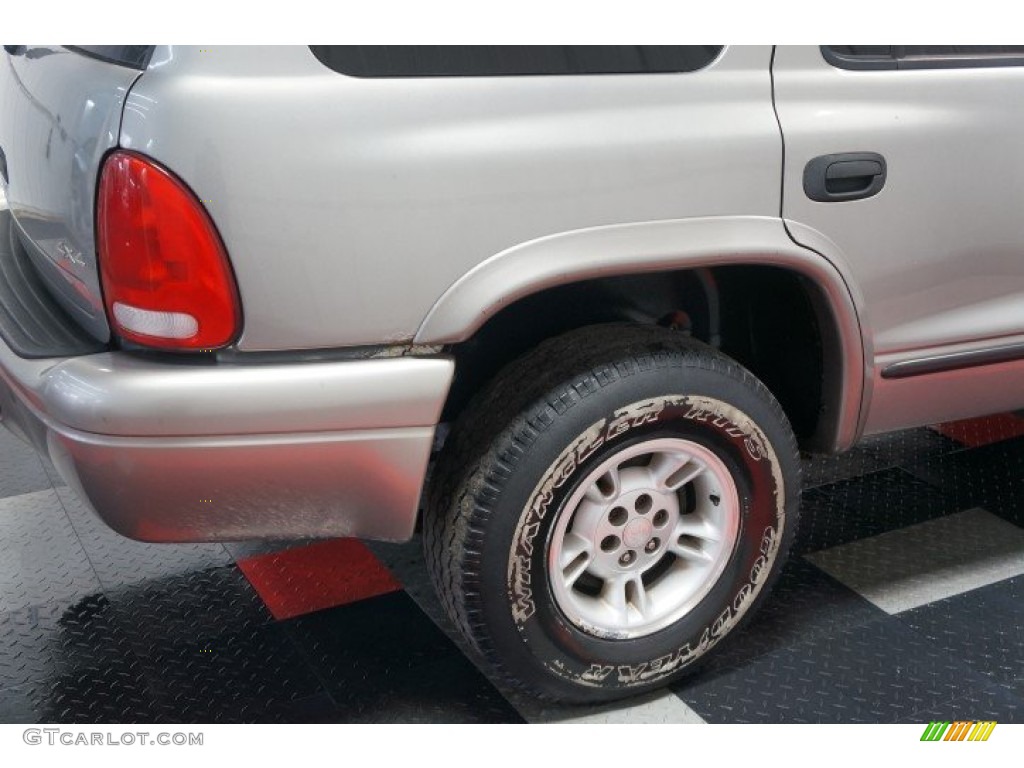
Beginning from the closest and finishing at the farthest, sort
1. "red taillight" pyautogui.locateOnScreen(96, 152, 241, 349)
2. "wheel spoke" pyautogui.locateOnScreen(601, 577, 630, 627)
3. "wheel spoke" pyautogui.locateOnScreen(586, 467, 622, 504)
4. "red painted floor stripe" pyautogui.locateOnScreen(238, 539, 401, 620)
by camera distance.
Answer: "red taillight" pyautogui.locateOnScreen(96, 152, 241, 349), "wheel spoke" pyautogui.locateOnScreen(586, 467, 622, 504), "wheel spoke" pyautogui.locateOnScreen(601, 577, 630, 627), "red painted floor stripe" pyautogui.locateOnScreen(238, 539, 401, 620)

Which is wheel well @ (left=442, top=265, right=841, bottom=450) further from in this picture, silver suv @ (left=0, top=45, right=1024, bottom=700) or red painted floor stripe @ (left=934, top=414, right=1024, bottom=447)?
red painted floor stripe @ (left=934, top=414, right=1024, bottom=447)

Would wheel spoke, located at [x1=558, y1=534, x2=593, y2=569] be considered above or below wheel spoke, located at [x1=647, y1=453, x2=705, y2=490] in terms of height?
below

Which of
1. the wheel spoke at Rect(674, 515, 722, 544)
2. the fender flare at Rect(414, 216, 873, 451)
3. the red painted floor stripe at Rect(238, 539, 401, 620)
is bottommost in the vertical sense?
the red painted floor stripe at Rect(238, 539, 401, 620)

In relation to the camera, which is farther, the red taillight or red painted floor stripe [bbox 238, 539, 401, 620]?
red painted floor stripe [bbox 238, 539, 401, 620]

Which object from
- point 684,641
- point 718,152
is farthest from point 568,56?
point 684,641

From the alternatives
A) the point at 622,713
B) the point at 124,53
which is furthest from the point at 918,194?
the point at 124,53

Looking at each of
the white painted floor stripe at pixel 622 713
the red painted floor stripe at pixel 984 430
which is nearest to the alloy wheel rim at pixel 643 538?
the white painted floor stripe at pixel 622 713

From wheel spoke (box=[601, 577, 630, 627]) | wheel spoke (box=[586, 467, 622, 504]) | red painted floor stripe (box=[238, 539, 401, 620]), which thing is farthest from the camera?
red painted floor stripe (box=[238, 539, 401, 620])

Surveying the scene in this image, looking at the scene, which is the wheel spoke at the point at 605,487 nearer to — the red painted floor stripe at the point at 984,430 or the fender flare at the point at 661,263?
the fender flare at the point at 661,263

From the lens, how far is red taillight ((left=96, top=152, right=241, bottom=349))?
172 cm

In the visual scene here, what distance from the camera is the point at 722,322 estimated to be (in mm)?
2428

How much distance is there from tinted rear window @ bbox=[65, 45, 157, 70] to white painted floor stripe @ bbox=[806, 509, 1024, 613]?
1.88 meters

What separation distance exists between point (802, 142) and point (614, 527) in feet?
2.55

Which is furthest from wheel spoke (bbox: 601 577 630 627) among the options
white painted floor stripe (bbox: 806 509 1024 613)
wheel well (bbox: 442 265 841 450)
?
white painted floor stripe (bbox: 806 509 1024 613)
